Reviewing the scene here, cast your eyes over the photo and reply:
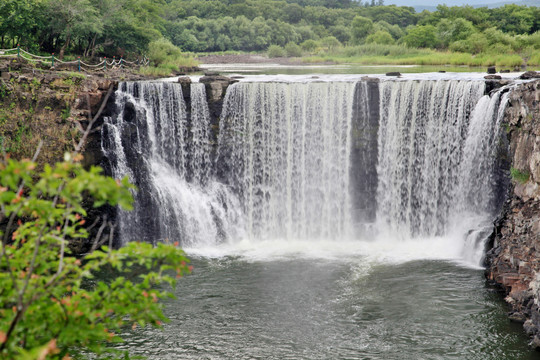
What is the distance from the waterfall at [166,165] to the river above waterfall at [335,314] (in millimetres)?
3650

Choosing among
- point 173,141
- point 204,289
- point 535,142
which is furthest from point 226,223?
point 535,142

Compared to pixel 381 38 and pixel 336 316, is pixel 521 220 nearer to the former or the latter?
pixel 336 316

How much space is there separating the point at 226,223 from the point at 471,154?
9.58m

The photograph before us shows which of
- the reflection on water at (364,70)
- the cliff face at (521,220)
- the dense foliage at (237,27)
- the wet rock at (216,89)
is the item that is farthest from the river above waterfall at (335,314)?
the reflection on water at (364,70)

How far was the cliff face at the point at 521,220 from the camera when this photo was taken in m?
15.6

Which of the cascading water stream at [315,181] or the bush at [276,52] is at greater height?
the bush at [276,52]

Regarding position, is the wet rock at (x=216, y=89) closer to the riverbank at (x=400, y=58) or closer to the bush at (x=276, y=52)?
the riverbank at (x=400, y=58)

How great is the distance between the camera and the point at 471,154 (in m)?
21.2

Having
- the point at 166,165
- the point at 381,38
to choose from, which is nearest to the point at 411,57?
the point at 381,38

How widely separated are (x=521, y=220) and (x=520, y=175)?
140 cm

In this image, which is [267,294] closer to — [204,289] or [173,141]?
[204,289]

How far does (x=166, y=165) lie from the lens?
23.8 m

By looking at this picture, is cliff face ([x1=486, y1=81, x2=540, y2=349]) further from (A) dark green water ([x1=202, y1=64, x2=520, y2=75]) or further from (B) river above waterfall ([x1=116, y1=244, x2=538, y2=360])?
(A) dark green water ([x1=202, y1=64, x2=520, y2=75])

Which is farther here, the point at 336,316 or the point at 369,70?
the point at 369,70
